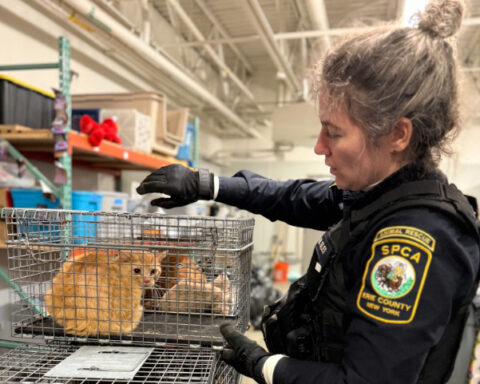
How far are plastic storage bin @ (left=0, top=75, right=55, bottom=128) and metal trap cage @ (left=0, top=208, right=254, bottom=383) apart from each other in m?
1.13

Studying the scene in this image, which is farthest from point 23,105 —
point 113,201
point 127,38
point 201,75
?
point 201,75

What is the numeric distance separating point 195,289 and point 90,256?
276 millimetres

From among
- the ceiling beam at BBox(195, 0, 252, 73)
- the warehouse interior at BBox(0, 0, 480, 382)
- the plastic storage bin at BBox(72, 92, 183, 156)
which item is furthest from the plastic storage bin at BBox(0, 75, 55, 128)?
the ceiling beam at BBox(195, 0, 252, 73)

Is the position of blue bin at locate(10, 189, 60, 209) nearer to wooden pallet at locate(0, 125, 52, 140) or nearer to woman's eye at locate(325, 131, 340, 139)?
wooden pallet at locate(0, 125, 52, 140)

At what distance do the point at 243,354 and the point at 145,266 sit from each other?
1.06 feet

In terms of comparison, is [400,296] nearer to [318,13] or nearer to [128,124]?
[128,124]

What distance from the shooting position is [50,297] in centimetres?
80

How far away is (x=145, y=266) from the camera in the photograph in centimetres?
82

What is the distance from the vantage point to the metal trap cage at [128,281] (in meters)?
0.74

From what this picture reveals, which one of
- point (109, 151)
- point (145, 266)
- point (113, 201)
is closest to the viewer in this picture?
point (145, 266)

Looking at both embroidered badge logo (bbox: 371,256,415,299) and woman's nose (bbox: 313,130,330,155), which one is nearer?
embroidered badge logo (bbox: 371,256,415,299)

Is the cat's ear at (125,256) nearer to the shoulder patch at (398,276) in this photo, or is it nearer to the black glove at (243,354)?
the black glove at (243,354)

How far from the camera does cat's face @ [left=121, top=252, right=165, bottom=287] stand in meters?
0.80

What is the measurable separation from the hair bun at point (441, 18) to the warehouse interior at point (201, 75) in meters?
0.04
